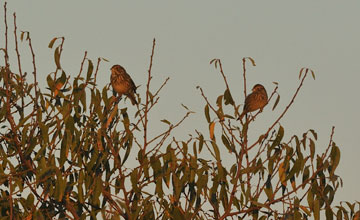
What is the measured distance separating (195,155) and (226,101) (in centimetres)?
55

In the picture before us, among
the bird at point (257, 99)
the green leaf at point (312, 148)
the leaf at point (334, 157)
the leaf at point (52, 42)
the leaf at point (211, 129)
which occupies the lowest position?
the leaf at point (334, 157)

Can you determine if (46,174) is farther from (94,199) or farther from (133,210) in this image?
(133,210)

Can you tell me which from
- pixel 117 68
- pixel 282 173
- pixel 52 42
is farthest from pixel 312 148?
pixel 117 68

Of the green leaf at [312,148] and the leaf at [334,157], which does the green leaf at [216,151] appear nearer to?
the green leaf at [312,148]

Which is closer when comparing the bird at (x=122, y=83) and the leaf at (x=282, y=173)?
the leaf at (x=282, y=173)

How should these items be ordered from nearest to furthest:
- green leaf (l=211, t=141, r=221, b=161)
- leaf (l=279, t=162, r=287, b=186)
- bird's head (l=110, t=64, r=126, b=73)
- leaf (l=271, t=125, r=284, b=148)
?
leaf (l=279, t=162, r=287, b=186)
green leaf (l=211, t=141, r=221, b=161)
leaf (l=271, t=125, r=284, b=148)
bird's head (l=110, t=64, r=126, b=73)

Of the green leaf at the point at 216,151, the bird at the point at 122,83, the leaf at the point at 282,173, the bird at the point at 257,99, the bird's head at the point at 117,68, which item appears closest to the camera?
the leaf at the point at 282,173

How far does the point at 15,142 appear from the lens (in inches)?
196

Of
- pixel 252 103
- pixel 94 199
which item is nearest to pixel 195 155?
pixel 94 199

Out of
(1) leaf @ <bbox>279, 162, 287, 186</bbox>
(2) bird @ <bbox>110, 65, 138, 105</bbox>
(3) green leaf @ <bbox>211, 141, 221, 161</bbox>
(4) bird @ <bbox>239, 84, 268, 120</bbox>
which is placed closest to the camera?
(1) leaf @ <bbox>279, 162, 287, 186</bbox>

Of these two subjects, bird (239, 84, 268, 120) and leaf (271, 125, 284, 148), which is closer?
leaf (271, 125, 284, 148)

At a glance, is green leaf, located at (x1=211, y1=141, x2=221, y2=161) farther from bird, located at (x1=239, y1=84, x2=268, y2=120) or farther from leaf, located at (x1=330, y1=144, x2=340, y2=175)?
bird, located at (x1=239, y1=84, x2=268, y2=120)

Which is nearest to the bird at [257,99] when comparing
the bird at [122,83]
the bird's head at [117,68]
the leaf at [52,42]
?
the bird at [122,83]

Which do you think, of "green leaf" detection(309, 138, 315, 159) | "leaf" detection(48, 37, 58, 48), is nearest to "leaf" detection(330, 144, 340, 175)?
"green leaf" detection(309, 138, 315, 159)
